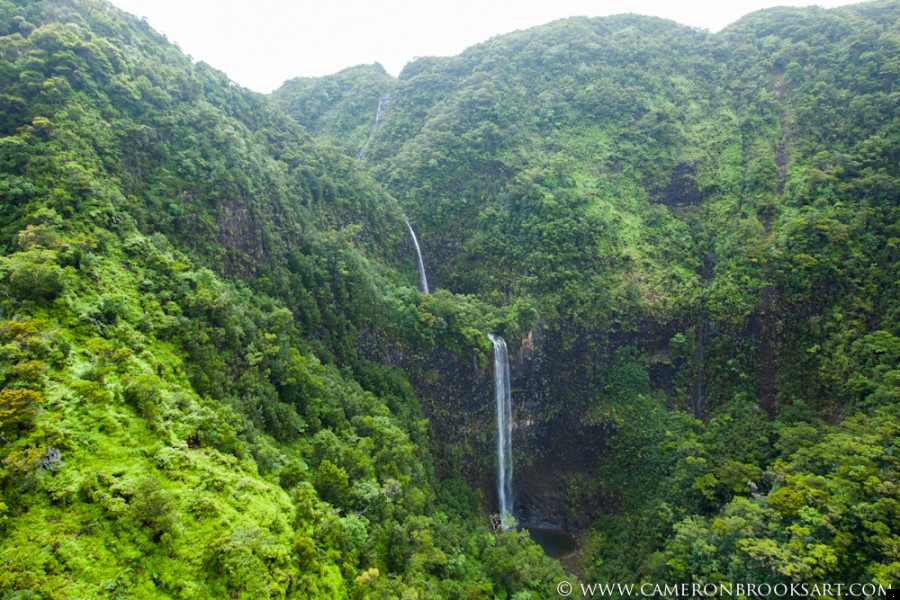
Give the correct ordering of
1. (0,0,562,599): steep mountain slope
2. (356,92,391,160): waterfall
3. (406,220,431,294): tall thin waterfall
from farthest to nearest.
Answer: (356,92,391,160): waterfall < (406,220,431,294): tall thin waterfall < (0,0,562,599): steep mountain slope

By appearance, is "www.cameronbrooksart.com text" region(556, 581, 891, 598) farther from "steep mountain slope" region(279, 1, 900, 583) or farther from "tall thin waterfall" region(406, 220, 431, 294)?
"tall thin waterfall" region(406, 220, 431, 294)

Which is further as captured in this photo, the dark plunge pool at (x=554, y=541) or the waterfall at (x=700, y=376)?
the waterfall at (x=700, y=376)

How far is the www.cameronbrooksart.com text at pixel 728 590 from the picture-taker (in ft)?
45.0

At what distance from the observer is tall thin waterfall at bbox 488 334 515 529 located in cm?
2708

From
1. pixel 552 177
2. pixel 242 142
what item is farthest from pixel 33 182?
pixel 552 177

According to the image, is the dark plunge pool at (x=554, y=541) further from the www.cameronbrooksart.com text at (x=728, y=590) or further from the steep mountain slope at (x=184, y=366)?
the steep mountain slope at (x=184, y=366)

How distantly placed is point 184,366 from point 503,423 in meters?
19.4

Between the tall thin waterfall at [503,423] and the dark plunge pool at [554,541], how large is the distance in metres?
2.18

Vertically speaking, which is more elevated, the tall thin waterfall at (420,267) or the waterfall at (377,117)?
the waterfall at (377,117)

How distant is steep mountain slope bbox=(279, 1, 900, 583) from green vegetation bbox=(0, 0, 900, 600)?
205 millimetres

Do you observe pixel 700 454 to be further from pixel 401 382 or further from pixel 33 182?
pixel 33 182

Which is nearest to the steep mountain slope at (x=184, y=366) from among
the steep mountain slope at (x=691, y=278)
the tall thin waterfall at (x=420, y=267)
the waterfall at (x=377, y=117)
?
the tall thin waterfall at (x=420, y=267)

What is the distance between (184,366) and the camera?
13469 millimetres

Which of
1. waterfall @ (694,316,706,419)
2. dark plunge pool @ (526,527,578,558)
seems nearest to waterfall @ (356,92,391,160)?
waterfall @ (694,316,706,419)
